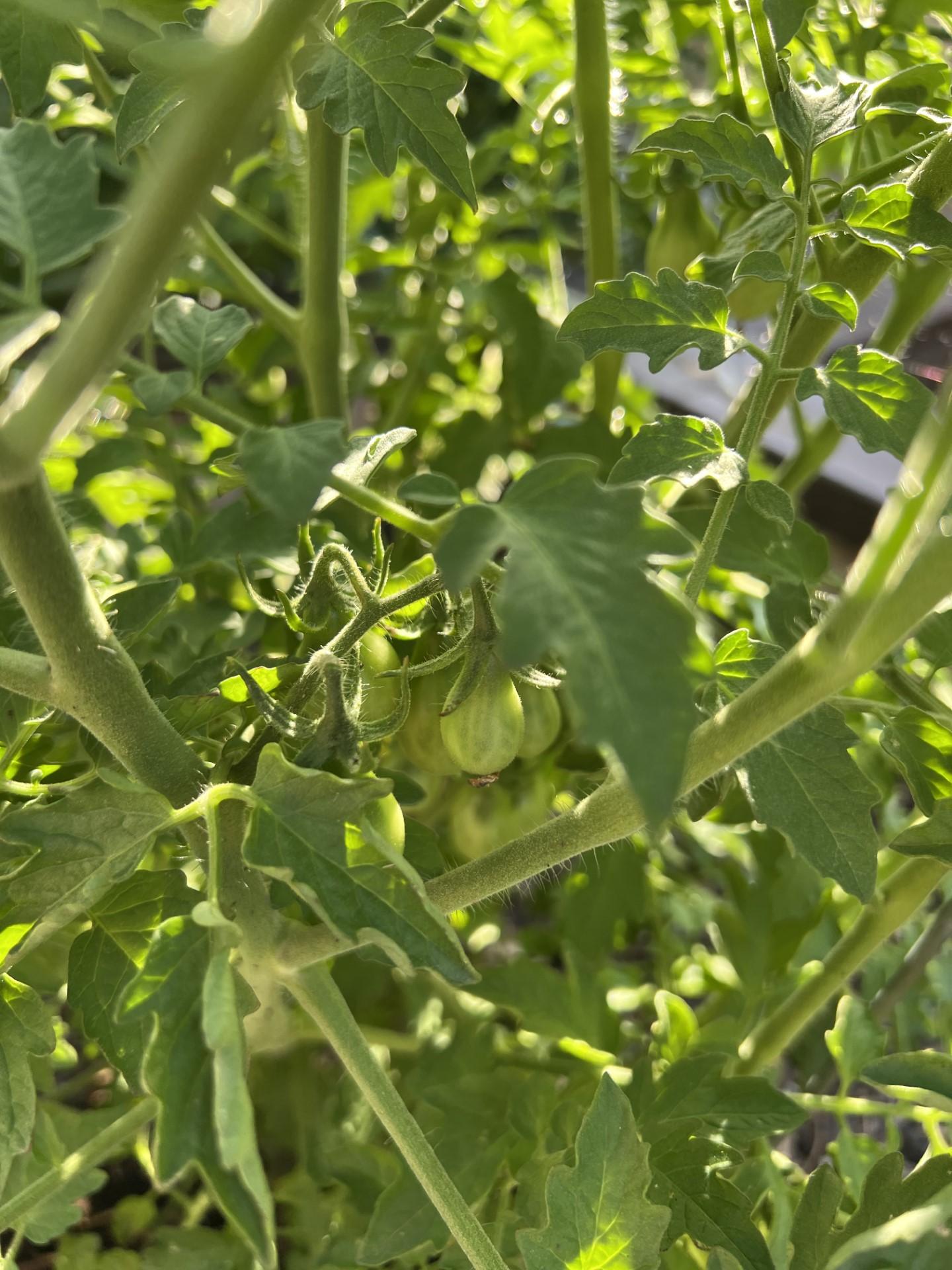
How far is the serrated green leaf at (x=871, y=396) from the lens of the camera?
351 millimetres

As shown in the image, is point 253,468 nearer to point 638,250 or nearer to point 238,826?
point 238,826

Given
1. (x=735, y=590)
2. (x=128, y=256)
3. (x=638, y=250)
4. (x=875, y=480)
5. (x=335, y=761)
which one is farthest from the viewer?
(x=875, y=480)

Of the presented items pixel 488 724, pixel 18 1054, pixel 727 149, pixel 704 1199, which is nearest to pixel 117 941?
pixel 18 1054

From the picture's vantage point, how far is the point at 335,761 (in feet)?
1.12

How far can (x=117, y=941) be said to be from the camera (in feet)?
1.21

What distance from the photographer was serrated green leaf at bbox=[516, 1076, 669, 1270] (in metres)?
0.34

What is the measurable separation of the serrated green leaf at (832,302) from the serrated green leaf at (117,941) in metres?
0.30

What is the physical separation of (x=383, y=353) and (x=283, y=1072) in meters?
0.91

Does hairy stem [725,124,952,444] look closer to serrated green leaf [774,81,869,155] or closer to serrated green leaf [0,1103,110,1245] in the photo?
serrated green leaf [774,81,869,155]

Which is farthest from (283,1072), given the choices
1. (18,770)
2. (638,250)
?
(638,250)

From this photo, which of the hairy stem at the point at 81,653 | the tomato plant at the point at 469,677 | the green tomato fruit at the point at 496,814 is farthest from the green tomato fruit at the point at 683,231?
the hairy stem at the point at 81,653

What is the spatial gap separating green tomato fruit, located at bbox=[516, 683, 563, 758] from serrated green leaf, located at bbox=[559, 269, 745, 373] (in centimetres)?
13

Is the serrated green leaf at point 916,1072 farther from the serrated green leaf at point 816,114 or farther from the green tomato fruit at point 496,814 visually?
the serrated green leaf at point 816,114

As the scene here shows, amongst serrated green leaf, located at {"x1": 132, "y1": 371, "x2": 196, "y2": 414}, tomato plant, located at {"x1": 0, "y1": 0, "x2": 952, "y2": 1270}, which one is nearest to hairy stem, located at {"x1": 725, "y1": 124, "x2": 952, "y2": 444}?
tomato plant, located at {"x1": 0, "y1": 0, "x2": 952, "y2": 1270}
